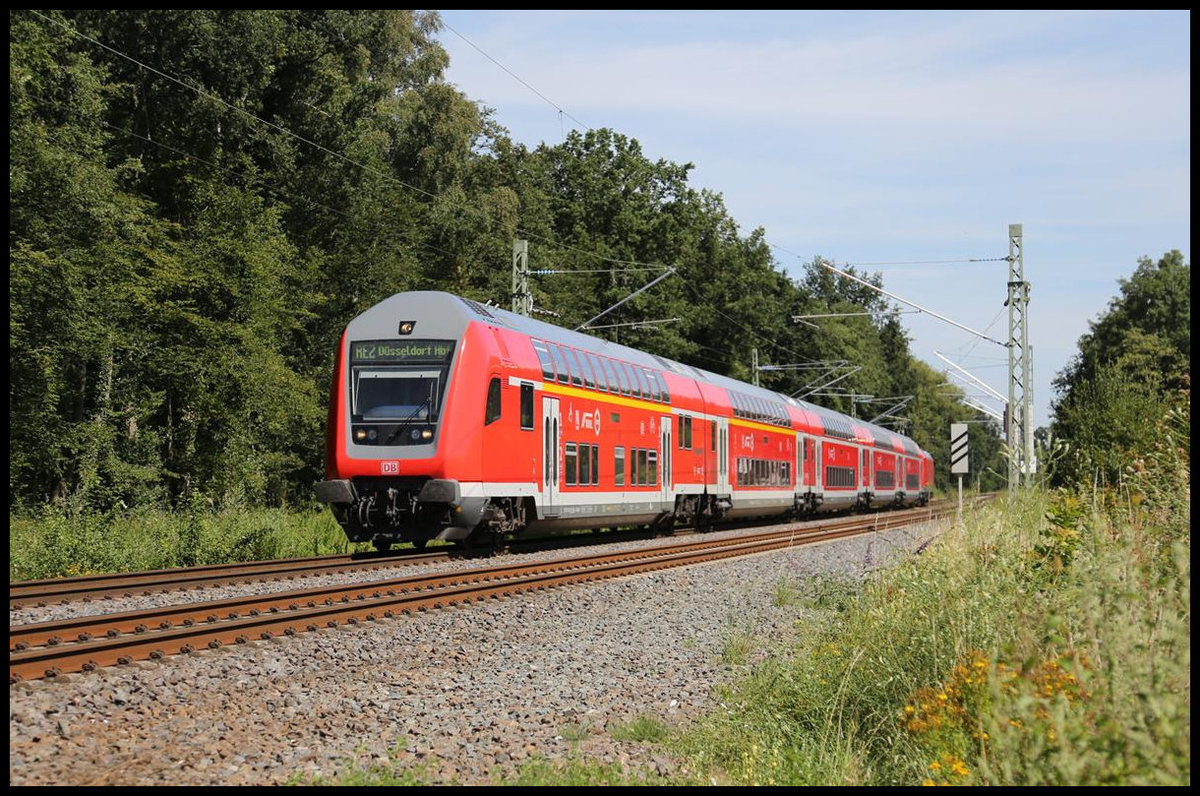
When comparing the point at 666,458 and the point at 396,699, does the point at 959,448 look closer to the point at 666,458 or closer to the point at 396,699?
the point at 666,458

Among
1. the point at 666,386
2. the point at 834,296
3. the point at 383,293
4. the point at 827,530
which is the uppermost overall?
the point at 834,296

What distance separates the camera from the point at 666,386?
90.0 ft

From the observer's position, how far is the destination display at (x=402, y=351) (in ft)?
61.9

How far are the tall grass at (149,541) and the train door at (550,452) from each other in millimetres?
4064

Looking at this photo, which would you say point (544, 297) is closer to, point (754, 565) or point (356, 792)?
point (754, 565)

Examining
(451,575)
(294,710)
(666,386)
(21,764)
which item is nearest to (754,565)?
(451,575)

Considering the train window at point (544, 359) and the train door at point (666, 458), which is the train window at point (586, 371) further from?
the train door at point (666, 458)

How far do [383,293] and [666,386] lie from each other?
50.6 feet

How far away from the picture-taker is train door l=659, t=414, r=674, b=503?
26812 millimetres

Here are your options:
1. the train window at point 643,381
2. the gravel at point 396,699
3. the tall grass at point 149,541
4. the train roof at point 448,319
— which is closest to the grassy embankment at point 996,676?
the gravel at point 396,699

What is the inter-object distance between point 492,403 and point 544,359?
232cm

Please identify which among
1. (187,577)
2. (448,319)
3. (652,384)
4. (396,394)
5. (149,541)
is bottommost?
(187,577)

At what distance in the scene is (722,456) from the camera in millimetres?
31047

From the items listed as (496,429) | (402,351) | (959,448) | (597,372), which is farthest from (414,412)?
(959,448)
